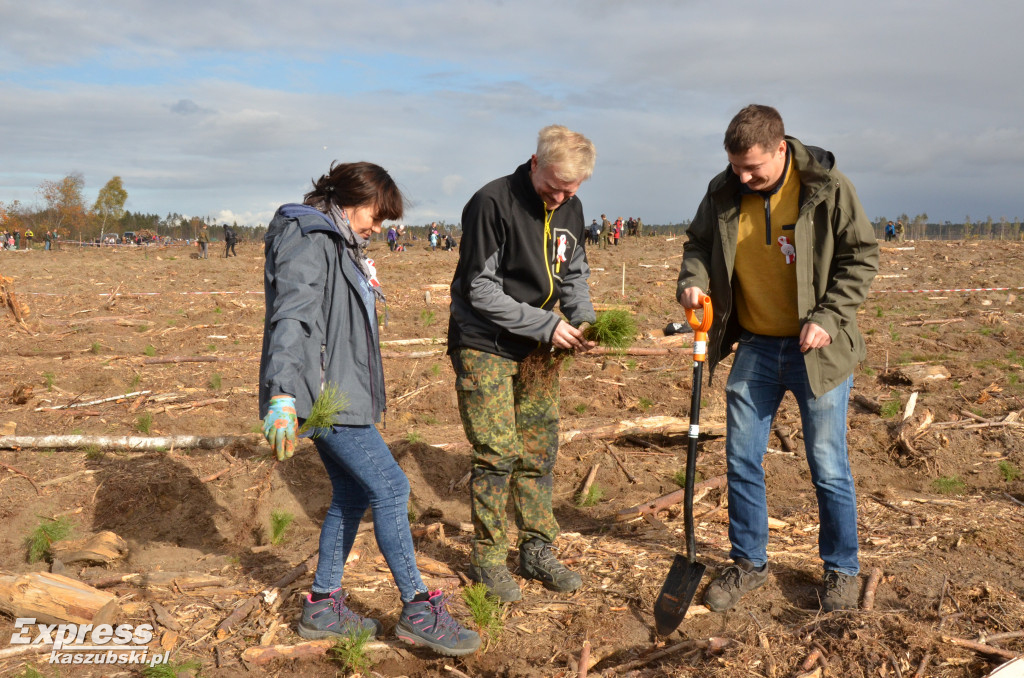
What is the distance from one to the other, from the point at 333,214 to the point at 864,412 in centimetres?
594

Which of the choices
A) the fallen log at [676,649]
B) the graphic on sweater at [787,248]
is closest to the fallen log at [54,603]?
the fallen log at [676,649]

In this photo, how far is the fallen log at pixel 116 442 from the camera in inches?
259

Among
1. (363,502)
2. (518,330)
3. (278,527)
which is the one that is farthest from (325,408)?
(278,527)

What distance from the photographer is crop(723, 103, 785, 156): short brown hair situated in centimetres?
333

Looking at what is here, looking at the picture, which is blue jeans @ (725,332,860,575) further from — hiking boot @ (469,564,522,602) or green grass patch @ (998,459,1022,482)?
green grass patch @ (998,459,1022,482)

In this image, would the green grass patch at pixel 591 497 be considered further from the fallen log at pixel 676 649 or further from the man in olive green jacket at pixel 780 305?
the fallen log at pixel 676 649

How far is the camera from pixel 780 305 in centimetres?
365

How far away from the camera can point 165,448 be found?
6.64 m

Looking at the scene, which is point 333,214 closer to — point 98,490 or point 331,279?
point 331,279

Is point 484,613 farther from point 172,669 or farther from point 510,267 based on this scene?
point 510,267

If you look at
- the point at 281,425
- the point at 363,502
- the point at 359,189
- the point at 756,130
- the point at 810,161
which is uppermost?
the point at 756,130

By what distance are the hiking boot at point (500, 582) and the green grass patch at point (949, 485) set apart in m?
3.50

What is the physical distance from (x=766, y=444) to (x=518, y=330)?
4.45 ft

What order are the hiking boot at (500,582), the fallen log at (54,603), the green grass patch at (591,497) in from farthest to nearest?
the green grass patch at (591,497), the hiking boot at (500,582), the fallen log at (54,603)
